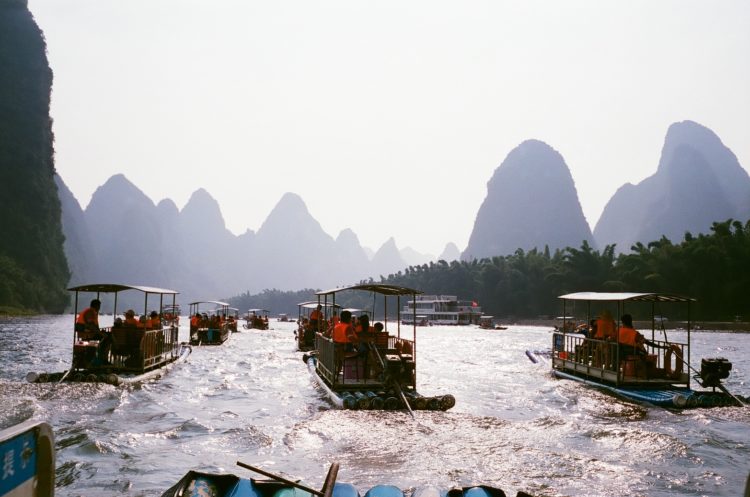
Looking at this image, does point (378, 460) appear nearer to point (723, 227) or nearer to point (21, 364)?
point (21, 364)

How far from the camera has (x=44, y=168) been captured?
110188 millimetres

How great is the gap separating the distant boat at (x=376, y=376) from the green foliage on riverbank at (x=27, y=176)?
8858 centimetres

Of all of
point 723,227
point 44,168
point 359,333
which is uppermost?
point 44,168

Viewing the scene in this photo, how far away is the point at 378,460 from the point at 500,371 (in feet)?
61.4

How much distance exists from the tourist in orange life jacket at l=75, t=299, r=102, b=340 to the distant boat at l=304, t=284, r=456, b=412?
6.96 meters

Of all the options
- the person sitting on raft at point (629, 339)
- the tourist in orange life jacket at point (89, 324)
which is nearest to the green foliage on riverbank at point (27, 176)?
the tourist in orange life jacket at point (89, 324)

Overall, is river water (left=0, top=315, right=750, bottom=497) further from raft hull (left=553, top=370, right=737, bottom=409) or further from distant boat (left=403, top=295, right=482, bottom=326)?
distant boat (left=403, top=295, right=482, bottom=326)

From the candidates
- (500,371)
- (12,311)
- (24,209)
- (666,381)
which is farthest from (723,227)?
(24,209)

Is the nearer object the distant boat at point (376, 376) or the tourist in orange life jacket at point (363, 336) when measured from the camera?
the distant boat at point (376, 376)

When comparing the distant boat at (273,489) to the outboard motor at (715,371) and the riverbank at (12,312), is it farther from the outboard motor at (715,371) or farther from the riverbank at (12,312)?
the riverbank at (12,312)

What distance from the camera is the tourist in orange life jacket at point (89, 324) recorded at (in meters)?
17.7

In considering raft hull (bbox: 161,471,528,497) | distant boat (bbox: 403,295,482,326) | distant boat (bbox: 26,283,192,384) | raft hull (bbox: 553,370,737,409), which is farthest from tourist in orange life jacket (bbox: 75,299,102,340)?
distant boat (bbox: 403,295,482,326)

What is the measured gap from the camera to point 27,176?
343 ft

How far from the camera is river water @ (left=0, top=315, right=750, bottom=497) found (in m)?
9.76
